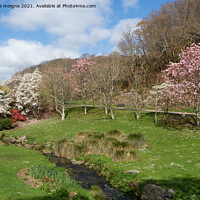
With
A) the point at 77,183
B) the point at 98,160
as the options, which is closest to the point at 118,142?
the point at 98,160

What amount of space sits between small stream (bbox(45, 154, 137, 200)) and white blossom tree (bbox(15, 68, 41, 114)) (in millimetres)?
30324

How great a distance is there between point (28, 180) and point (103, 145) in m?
9.32

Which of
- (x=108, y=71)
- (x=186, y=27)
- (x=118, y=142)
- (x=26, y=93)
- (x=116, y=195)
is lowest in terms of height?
(x=116, y=195)

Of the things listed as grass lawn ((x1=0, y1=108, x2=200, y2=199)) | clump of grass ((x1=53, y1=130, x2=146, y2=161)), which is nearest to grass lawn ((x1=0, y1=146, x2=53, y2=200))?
grass lawn ((x1=0, y1=108, x2=200, y2=199))

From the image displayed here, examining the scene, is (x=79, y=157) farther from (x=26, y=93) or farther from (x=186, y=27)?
(x=186, y=27)

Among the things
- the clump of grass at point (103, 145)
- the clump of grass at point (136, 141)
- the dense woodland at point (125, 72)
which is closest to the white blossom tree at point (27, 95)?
the dense woodland at point (125, 72)

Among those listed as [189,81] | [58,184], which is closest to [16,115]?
[58,184]

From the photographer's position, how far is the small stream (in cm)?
1385

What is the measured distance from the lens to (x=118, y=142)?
20.7m

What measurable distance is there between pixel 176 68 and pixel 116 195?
2089 cm

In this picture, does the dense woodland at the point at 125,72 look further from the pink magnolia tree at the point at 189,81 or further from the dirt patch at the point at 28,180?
the dirt patch at the point at 28,180

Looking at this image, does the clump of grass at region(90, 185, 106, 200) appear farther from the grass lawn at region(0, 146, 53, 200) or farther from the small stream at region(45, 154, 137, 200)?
the grass lawn at region(0, 146, 53, 200)

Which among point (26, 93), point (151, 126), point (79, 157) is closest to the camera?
point (79, 157)

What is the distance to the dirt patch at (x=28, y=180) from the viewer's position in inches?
549
